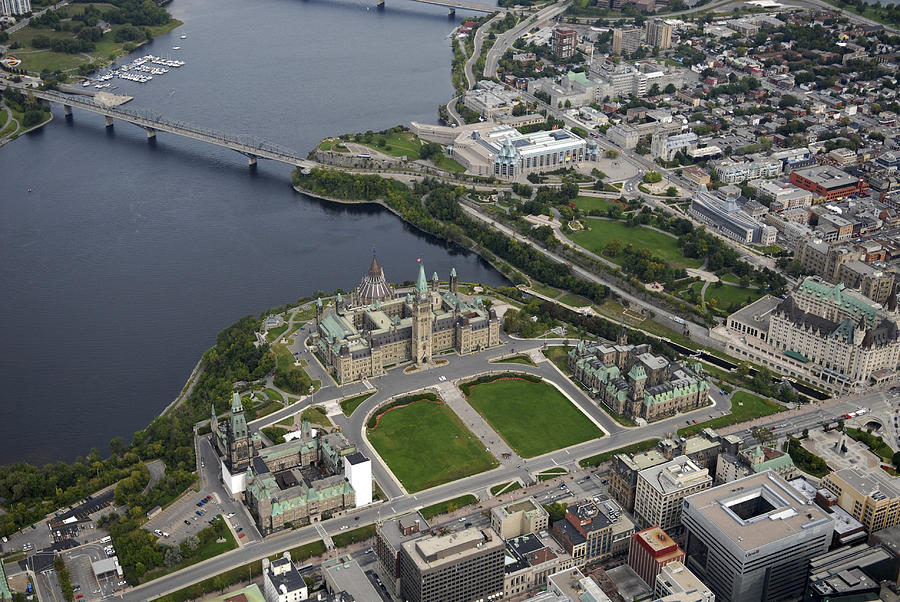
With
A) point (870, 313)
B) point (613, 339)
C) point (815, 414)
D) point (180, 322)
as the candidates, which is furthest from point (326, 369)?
point (870, 313)

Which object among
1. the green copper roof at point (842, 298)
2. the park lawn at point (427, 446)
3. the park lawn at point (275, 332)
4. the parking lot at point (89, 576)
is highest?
the green copper roof at point (842, 298)

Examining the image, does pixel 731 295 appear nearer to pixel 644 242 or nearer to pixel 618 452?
Answer: pixel 644 242

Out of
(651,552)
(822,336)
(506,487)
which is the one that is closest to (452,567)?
(651,552)

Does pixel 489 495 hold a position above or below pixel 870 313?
below

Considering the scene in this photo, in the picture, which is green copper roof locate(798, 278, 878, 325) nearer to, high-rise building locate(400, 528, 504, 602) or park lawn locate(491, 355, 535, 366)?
park lawn locate(491, 355, 535, 366)

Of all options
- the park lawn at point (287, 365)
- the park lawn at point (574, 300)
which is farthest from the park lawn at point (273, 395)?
the park lawn at point (574, 300)

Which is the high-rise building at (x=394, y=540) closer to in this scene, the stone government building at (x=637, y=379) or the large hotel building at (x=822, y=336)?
the stone government building at (x=637, y=379)

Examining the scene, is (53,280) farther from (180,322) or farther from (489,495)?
(489,495)

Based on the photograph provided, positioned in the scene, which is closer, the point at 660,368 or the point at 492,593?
the point at 492,593
